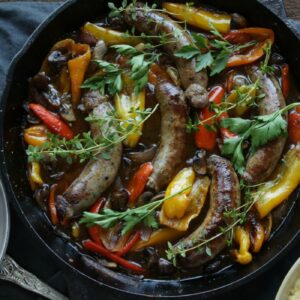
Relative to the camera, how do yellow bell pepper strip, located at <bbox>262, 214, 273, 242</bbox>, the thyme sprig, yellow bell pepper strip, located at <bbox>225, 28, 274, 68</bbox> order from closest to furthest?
the thyme sprig < yellow bell pepper strip, located at <bbox>262, 214, 273, 242</bbox> < yellow bell pepper strip, located at <bbox>225, 28, 274, 68</bbox>

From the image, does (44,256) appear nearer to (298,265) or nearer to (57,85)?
(57,85)

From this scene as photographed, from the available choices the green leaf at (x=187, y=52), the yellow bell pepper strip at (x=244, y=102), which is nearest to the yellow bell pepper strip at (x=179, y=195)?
the yellow bell pepper strip at (x=244, y=102)

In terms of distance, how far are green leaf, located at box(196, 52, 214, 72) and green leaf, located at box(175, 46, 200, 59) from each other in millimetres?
44

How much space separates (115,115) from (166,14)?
33.7 inches

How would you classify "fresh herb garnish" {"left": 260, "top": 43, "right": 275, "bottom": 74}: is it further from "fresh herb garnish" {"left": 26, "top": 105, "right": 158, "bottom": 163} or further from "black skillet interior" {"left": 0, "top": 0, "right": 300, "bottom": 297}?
"fresh herb garnish" {"left": 26, "top": 105, "right": 158, "bottom": 163}

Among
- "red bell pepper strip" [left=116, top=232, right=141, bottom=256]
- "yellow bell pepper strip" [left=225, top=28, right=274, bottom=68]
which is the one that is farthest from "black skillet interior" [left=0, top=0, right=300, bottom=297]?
"red bell pepper strip" [left=116, top=232, right=141, bottom=256]

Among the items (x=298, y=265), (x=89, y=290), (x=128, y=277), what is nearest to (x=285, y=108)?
(x=298, y=265)

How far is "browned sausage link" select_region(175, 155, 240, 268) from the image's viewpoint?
3.99 m

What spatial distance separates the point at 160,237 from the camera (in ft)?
13.7

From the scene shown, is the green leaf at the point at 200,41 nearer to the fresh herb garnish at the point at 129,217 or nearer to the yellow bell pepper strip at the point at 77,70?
the yellow bell pepper strip at the point at 77,70

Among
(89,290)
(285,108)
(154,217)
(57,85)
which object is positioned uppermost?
(285,108)

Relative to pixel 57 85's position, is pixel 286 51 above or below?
above

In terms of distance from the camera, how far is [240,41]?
14.7 ft

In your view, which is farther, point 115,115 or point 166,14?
point 166,14
